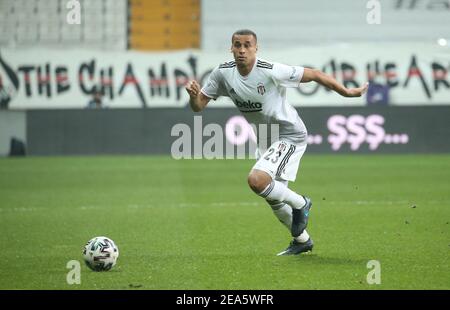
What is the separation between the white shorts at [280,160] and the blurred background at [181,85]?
13.6 m

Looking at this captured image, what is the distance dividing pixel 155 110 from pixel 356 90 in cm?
1561

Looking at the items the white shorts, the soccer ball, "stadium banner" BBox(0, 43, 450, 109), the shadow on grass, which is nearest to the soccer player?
the white shorts

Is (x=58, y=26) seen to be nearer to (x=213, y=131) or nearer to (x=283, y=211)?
(x=213, y=131)

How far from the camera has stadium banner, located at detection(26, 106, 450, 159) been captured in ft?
74.9

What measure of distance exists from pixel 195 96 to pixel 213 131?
47.1 ft

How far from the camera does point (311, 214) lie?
40.1ft

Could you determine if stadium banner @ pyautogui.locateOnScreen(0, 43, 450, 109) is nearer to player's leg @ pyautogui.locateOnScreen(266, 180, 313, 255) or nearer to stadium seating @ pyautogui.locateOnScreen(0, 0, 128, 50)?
stadium seating @ pyautogui.locateOnScreen(0, 0, 128, 50)

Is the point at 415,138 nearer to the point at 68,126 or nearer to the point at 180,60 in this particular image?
the point at 180,60

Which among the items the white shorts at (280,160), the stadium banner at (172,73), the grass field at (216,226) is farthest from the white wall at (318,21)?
the white shorts at (280,160)

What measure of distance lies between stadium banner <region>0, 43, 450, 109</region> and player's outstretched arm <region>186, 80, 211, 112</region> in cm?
1463

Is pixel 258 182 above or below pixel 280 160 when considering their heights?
below

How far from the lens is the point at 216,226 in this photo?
11.0 m

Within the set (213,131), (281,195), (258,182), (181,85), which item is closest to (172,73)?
(181,85)
